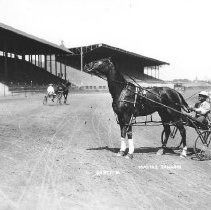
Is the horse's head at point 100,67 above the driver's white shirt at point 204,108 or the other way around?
above

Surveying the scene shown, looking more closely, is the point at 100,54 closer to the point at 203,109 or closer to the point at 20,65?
the point at 20,65

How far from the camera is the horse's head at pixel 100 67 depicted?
30.7ft

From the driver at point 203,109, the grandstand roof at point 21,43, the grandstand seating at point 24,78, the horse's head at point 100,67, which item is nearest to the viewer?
the horse's head at point 100,67

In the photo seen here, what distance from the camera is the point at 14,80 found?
4709 cm

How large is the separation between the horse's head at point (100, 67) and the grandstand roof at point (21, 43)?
29.9 meters

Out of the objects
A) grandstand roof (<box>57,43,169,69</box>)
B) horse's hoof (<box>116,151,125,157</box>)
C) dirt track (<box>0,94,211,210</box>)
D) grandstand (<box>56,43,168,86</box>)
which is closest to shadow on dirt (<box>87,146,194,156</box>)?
dirt track (<box>0,94,211,210</box>)

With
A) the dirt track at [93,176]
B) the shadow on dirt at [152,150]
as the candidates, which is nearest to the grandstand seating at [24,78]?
the dirt track at [93,176]

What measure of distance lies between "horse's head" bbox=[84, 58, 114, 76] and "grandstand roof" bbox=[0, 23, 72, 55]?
29.9 metres

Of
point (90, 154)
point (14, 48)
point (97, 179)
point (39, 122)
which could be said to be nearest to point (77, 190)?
point (97, 179)

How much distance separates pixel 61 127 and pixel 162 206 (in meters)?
9.75

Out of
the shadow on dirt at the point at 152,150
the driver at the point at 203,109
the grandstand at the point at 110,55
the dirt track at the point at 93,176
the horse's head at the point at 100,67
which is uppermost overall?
the grandstand at the point at 110,55

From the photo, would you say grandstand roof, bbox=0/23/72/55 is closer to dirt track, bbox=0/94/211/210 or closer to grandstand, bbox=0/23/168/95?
grandstand, bbox=0/23/168/95

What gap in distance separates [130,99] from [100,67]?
41.8 inches

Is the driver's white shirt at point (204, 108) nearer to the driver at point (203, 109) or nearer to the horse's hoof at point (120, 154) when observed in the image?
the driver at point (203, 109)
